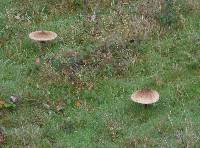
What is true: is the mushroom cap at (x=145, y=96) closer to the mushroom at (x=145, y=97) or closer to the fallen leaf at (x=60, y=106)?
the mushroom at (x=145, y=97)

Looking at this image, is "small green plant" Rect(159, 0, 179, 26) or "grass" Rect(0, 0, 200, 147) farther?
"small green plant" Rect(159, 0, 179, 26)

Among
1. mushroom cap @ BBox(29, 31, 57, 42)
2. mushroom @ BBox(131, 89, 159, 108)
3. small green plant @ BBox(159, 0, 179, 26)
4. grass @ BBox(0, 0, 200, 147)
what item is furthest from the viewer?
small green plant @ BBox(159, 0, 179, 26)

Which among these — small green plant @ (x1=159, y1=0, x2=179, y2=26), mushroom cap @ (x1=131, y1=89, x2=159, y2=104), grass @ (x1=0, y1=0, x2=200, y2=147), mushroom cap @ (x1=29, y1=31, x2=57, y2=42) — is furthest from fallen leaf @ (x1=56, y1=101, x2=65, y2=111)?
small green plant @ (x1=159, y1=0, x2=179, y2=26)

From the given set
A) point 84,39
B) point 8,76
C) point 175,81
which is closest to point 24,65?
point 8,76

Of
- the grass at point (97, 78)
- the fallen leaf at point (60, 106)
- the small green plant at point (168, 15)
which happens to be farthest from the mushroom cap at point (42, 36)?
the small green plant at point (168, 15)

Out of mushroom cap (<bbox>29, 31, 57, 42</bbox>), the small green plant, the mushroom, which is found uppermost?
the small green plant

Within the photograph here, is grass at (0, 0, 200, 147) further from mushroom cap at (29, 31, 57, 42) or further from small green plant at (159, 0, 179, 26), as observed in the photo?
mushroom cap at (29, 31, 57, 42)

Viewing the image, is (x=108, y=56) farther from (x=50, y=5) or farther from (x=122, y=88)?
(x=50, y=5)
